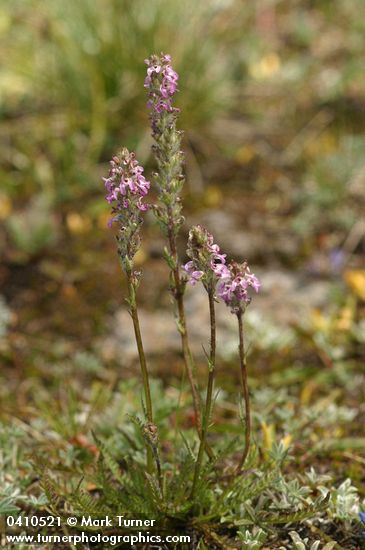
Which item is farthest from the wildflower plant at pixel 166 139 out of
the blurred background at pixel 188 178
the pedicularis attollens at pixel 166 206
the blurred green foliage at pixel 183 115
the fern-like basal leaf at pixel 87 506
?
the blurred green foliage at pixel 183 115

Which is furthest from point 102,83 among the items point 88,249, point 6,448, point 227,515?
point 227,515

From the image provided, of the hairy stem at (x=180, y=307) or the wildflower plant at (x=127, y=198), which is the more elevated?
the wildflower plant at (x=127, y=198)

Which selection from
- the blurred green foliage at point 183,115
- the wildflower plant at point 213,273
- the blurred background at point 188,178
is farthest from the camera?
the blurred green foliage at point 183,115

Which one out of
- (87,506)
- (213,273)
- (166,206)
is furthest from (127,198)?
(87,506)

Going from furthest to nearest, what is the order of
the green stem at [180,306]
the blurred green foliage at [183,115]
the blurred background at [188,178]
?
the blurred green foliage at [183,115] < the blurred background at [188,178] < the green stem at [180,306]

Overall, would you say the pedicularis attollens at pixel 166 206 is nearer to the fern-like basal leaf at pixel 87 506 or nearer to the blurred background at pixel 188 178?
the fern-like basal leaf at pixel 87 506

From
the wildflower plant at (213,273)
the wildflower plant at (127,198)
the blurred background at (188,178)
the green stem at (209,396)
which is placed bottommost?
the green stem at (209,396)

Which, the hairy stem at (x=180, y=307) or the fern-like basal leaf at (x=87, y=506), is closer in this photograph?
the hairy stem at (x=180, y=307)

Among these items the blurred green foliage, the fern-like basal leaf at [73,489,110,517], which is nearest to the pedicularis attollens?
the fern-like basal leaf at [73,489,110,517]

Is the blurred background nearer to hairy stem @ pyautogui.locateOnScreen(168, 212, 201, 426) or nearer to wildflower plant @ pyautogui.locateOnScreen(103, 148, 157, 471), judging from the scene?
hairy stem @ pyautogui.locateOnScreen(168, 212, 201, 426)
